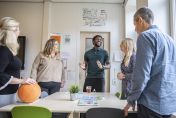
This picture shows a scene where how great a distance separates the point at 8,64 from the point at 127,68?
119 centimetres

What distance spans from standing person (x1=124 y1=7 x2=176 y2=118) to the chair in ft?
2.21

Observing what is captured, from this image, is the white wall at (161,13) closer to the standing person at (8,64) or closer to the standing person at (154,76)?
the standing person at (154,76)

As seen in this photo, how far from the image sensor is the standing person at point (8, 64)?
→ 205 cm

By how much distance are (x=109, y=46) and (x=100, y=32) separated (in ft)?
1.40

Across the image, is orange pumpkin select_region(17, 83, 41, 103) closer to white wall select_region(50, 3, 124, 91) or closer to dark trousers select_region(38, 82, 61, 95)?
dark trousers select_region(38, 82, 61, 95)

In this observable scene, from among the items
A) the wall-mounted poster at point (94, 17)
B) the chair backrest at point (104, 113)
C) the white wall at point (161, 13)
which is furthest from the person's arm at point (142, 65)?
the wall-mounted poster at point (94, 17)

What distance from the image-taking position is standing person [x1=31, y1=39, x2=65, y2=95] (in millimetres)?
3170

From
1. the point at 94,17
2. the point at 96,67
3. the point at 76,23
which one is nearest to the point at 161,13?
the point at 96,67

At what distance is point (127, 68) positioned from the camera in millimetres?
2436

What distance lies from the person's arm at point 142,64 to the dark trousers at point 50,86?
1.79 meters

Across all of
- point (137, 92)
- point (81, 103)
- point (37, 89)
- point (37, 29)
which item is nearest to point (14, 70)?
point (37, 89)

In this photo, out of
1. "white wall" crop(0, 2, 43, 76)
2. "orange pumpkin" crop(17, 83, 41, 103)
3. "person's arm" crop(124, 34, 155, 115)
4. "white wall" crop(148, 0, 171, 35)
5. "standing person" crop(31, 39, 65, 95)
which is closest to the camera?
"person's arm" crop(124, 34, 155, 115)

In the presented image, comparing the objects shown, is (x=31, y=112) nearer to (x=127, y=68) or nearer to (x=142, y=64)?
(x=142, y=64)

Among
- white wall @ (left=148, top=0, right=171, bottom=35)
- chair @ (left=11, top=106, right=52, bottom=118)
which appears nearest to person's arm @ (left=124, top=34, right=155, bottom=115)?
chair @ (left=11, top=106, right=52, bottom=118)
